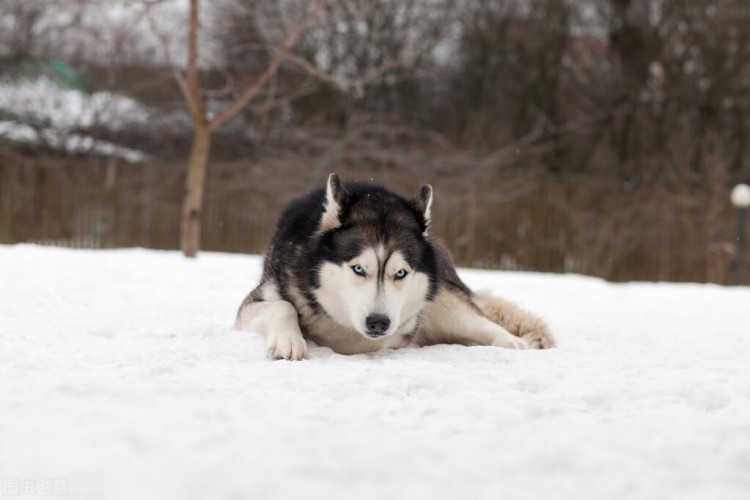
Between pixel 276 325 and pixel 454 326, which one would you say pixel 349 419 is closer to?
pixel 276 325

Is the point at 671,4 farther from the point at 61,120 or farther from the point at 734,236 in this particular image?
the point at 61,120

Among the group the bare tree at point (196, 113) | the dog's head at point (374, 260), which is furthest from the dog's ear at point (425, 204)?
the bare tree at point (196, 113)

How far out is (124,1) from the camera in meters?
9.72

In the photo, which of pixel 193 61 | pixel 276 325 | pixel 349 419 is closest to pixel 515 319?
pixel 276 325

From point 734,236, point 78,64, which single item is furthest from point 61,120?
point 734,236

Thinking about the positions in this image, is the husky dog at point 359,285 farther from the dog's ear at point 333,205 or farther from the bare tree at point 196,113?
the bare tree at point 196,113

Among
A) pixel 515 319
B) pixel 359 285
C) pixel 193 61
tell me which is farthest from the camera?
pixel 193 61

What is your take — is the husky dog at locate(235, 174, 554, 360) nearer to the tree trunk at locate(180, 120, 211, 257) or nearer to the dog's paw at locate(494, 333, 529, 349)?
the dog's paw at locate(494, 333, 529, 349)

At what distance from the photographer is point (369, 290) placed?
3.87 metres

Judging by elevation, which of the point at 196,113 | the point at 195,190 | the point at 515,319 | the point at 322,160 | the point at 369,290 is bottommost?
the point at 515,319

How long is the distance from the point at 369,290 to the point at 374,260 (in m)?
0.17

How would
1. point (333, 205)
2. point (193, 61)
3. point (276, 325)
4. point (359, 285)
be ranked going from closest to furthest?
point (359, 285)
point (276, 325)
point (333, 205)
point (193, 61)

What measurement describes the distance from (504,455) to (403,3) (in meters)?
19.4

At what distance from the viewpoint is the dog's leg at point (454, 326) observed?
479 cm
